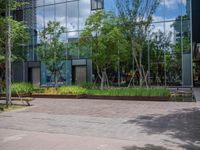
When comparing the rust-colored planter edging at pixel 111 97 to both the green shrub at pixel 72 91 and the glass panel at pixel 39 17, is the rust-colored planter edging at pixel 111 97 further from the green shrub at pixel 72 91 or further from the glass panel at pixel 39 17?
the glass panel at pixel 39 17

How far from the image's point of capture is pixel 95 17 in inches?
958

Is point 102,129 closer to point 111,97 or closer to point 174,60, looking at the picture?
point 111,97

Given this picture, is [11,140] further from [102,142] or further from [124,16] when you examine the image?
[124,16]

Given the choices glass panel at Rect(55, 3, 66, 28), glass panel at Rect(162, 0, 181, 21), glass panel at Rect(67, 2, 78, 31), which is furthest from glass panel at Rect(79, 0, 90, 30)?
glass panel at Rect(162, 0, 181, 21)

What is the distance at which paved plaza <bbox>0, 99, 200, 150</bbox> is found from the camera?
8023 millimetres

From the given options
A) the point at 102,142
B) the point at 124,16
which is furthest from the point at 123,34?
the point at 102,142

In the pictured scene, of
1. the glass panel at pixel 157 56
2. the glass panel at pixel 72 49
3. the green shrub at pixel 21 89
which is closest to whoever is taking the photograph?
the green shrub at pixel 21 89

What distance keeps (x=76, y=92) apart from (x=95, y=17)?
20.5 ft

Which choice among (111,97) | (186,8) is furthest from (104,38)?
(186,8)

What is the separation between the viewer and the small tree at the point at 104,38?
23.6 metres

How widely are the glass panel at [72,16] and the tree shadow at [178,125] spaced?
839 inches

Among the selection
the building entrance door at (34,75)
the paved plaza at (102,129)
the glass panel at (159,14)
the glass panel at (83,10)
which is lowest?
the paved plaza at (102,129)

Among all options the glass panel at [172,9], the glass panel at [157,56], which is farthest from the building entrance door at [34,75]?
the glass panel at [172,9]

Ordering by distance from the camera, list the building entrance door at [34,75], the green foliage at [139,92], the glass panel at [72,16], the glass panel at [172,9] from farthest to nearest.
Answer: the building entrance door at [34,75] < the glass panel at [72,16] < the glass panel at [172,9] < the green foliage at [139,92]
